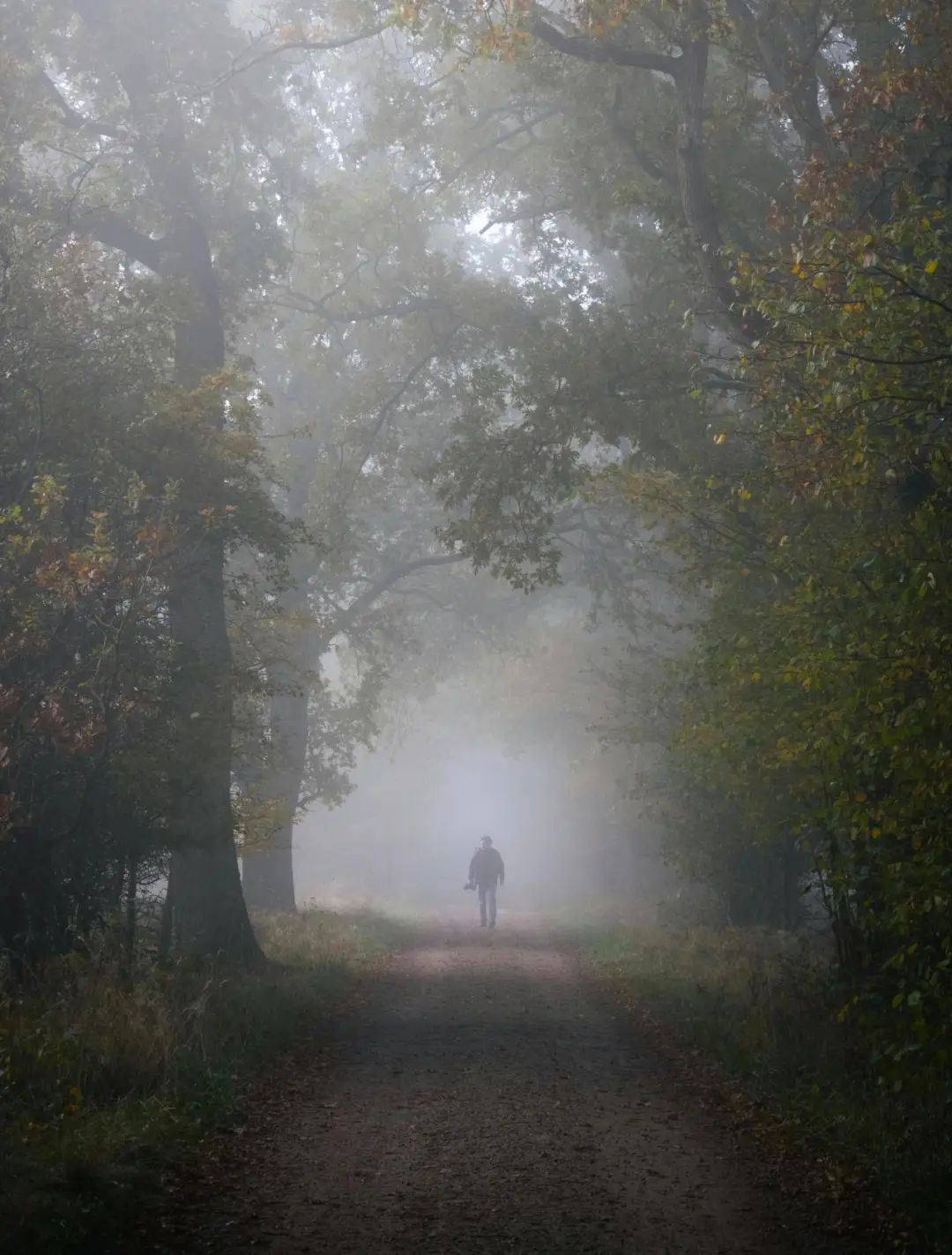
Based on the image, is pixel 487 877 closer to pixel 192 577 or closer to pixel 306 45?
pixel 192 577

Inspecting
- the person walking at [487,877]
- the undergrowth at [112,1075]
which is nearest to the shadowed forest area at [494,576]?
the undergrowth at [112,1075]

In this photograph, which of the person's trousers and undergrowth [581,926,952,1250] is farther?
the person's trousers

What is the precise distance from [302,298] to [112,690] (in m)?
10.5

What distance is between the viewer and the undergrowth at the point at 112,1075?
5844mm

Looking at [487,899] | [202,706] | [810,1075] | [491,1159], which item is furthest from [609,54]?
[487,899]

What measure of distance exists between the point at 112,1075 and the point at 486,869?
20.4 metres

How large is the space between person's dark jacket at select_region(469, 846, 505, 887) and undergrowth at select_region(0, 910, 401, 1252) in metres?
15.1

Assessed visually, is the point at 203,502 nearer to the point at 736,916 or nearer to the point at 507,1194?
the point at 507,1194

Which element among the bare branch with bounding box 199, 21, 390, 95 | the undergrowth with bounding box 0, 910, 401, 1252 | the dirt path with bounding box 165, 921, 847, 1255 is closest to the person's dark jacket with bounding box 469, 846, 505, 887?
the undergrowth with bounding box 0, 910, 401, 1252

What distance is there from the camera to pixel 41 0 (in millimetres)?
15641

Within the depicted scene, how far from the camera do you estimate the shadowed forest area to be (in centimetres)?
693

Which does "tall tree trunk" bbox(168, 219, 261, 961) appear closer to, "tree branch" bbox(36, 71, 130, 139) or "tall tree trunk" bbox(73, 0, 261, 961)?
"tall tree trunk" bbox(73, 0, 261, 961)

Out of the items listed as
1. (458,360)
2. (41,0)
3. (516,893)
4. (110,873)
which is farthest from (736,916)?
(516,893)

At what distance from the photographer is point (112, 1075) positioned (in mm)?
7914
